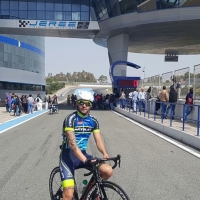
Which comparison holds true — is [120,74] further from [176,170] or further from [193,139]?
[176,170]

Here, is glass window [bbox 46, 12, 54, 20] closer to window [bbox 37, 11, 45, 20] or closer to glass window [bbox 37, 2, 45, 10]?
window [bbox 37, 11, 45, 20]

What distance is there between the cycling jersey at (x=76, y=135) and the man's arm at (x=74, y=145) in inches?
2.6

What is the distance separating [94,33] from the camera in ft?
124

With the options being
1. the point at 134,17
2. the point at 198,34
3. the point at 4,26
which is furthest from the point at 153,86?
the point at 4,26

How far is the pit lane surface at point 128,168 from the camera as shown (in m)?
5.47

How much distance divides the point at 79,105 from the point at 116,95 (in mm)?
30866

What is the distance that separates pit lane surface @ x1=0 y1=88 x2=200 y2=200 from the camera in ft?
18.0

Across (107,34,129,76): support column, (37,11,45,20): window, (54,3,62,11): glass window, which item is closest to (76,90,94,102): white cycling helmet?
(107,34,129,76): support column

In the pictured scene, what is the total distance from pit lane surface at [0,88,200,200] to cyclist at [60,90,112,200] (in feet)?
5.11

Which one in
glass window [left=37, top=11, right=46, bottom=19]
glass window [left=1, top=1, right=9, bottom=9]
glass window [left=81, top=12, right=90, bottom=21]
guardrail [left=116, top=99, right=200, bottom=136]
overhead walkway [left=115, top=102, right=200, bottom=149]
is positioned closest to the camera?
overhead walkway [left=115, top=102, right=200, bottom=149]

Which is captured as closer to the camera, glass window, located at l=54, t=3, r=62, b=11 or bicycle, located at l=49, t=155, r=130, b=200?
bicycle, located at l=49, t=155, r=130, b=200

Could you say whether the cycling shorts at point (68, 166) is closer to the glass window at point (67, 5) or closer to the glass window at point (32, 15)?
the glass window at point (32, 15)

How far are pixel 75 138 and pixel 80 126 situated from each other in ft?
0.51

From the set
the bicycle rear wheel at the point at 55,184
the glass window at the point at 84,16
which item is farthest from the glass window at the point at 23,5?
the bicycle rear wheel at the point at 55,184
